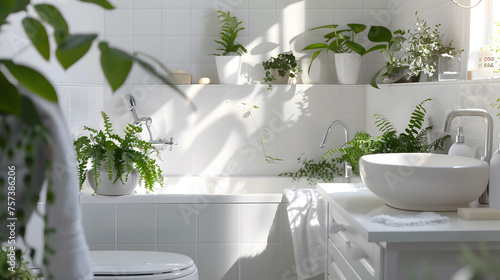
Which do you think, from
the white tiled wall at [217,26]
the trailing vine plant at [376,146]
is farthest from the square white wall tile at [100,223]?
the trailing vine plant at [376,146]

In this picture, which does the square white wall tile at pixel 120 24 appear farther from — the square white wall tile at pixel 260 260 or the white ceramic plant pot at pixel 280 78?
the square white wall tile at pixel 260 260

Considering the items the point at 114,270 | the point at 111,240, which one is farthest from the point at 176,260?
the point at 111,240

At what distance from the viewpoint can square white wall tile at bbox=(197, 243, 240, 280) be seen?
3.34m

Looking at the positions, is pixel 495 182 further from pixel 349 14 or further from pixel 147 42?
pixel 147 42

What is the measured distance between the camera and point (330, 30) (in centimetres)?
432

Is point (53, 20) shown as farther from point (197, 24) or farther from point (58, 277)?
point (197, 24)

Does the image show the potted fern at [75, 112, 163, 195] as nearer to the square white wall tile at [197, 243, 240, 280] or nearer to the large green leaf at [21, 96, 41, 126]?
the square white wall tile at [197, 243, 240, 280]

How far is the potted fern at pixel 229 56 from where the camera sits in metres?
4.14

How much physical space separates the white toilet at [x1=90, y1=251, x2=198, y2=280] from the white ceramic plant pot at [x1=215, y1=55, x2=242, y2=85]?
69.5 inches

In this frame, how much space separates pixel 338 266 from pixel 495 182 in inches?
28.0

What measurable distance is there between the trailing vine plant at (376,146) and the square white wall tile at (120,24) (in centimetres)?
149

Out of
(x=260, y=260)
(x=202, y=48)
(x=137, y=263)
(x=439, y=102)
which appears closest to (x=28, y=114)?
(x=137, y=263)

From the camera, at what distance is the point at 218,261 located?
335 cm

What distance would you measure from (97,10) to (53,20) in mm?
3841
